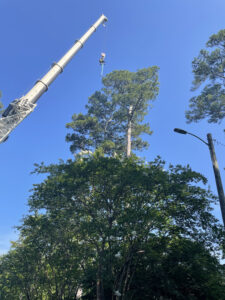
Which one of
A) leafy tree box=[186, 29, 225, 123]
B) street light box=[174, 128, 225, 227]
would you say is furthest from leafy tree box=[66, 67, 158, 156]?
street light box=[174, 128, 225, 227]

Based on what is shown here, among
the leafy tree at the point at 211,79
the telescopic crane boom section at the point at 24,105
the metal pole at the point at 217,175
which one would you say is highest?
the leafy tree at the point at 211,79

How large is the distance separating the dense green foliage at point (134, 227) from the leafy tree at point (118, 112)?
14.3m

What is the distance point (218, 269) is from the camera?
10367 millimetres

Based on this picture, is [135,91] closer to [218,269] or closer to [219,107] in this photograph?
[219,107]

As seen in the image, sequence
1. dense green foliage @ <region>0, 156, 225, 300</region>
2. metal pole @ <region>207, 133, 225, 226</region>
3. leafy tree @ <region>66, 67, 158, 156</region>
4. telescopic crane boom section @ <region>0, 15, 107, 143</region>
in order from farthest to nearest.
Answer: leafy tree @ <region>66, 67, 158, 156</region> < telescopic crane boom section @ <region>0, 15, 107, 143</region> < dense green foliage @ <region>0, 156, 225, 300</region> < metal pole @ <region>207, 133, 225, 226</region>

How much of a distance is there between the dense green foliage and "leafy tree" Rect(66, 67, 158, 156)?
1426 cm

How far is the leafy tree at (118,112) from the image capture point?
2767 cm

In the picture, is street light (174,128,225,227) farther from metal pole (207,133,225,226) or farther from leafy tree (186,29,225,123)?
leafy tree (186,29,225,123)

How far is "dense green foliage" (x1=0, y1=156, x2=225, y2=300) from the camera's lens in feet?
33.0

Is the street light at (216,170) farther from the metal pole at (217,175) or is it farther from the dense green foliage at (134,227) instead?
the dense green foliage at (134,227)

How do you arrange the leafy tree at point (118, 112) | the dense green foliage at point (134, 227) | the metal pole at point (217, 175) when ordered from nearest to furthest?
1. the metal pole at point (217, 175)
2. the dense green foliage at point (134, 227)
3. the leafy tree at point (118, 112)

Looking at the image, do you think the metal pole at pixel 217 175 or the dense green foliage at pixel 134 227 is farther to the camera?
the dense green foliage at pixel 134 227

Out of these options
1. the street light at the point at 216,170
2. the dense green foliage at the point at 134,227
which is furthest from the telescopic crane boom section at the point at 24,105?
the street light at the point at 216,170

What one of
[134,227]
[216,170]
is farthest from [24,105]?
[216,170]
